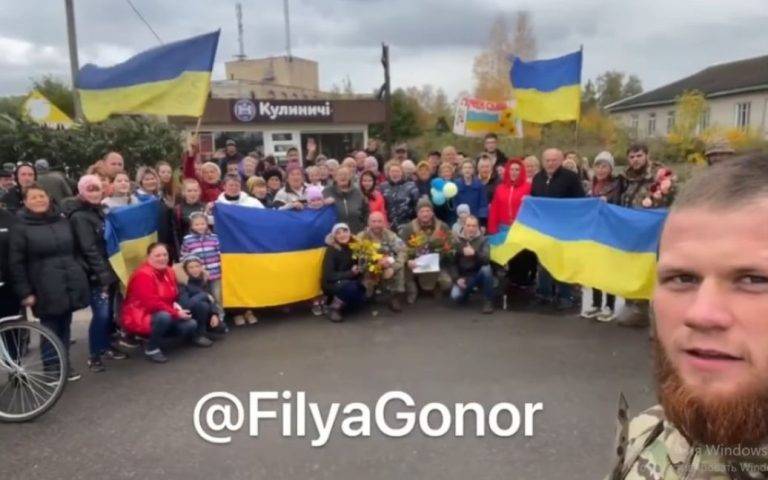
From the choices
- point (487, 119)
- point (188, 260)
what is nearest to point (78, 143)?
point (487, 119)

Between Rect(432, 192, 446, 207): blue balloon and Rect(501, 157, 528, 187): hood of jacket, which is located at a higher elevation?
Rect(501, 157, 528, 187): hood of jacket

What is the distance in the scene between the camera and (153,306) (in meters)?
5.53

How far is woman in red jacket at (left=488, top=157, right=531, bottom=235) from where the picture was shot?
23.8 ft

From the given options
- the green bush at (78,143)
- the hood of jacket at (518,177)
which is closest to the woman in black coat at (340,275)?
the hood of jacket at (518,177)

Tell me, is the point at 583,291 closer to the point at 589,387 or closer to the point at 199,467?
the point at 589,387

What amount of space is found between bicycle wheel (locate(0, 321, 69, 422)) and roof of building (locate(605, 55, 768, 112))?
131ft

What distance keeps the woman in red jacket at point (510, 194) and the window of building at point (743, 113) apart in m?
35.5

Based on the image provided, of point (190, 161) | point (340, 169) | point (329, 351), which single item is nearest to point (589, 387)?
point (329, 351)

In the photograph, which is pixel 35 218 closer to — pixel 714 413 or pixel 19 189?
pixel 19 189

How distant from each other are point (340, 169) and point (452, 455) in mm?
4311

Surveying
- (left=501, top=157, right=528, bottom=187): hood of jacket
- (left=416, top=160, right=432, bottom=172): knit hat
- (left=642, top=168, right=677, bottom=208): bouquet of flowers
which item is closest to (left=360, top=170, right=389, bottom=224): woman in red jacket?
(left=416, top=160, right=432, bottom=172): knit hat

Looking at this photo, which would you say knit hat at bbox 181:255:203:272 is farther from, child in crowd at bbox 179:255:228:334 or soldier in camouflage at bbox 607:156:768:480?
soldier in camouflage at bbox 607:156:768:480

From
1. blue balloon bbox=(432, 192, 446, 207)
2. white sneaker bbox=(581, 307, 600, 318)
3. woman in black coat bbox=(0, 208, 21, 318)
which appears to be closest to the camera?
woman in black coat bbox=(0, 208, 21, 318)

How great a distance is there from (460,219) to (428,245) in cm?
51
